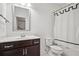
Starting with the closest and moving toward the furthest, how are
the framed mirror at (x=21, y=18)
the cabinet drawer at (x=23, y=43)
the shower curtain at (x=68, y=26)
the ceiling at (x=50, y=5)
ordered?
the cabinet drawer at (x=23, y=43)
the shower curtain at (x=68, y=26)
the framed mirror at (x=21, y=18)
the ceiling at (x=50, y=5)

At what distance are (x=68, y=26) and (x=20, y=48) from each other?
4.68 feet

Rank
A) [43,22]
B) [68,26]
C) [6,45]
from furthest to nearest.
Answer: [43,22] < [68,26] < [6,45]

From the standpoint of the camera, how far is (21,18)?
1.98m

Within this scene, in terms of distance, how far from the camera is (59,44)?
2.21 meters

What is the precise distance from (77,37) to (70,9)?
794 mm

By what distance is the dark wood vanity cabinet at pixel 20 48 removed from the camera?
1308mm

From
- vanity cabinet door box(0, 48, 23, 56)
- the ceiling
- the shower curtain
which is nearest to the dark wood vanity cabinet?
vanity cabinet door box(0, 48, 23, 56)

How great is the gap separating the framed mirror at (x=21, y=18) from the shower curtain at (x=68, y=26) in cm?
96

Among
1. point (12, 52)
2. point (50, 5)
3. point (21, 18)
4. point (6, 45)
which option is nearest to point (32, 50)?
point (12, 52)

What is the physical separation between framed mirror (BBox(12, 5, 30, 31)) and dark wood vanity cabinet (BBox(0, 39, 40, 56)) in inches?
23.0

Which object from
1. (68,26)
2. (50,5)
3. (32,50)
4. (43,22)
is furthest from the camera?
(43,22)

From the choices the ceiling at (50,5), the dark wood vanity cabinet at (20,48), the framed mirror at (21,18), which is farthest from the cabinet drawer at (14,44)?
the ceiling at (50,5)

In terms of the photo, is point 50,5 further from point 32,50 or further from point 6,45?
point 6,45

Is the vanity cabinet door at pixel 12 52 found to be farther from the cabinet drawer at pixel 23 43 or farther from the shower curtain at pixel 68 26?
the shower curtain at pixel 68 26
